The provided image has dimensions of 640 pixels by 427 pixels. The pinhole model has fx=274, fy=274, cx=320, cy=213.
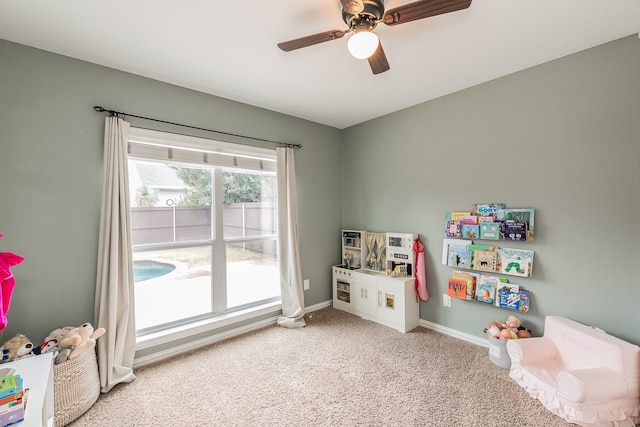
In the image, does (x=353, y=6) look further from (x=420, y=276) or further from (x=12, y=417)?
(x=420, y=276)

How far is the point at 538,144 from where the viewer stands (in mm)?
2311

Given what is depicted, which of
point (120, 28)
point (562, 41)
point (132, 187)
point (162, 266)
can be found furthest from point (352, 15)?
point (162, 266)

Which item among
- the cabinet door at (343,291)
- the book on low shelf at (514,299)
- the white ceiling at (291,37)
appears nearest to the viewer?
the white ceiling at (291,37)

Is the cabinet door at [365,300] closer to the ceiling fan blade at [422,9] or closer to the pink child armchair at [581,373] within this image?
the pink child armchair at [581,373]

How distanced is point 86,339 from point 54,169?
1.25 meters

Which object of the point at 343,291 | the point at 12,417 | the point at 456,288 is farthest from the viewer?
the point at 343,291

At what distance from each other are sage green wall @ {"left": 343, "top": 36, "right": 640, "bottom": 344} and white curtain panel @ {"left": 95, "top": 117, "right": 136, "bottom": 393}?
2.83m

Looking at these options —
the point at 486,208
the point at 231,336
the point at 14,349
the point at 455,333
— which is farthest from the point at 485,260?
the point at 14,349

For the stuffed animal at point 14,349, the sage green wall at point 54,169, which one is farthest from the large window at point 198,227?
the stuffed animal at point 14,349

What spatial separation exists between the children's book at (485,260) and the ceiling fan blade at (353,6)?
7.37 ft

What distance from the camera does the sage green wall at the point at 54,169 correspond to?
6.19 ft

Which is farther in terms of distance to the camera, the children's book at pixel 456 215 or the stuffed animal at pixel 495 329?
the children's book at pixel 456 215

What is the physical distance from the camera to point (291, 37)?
191 cm

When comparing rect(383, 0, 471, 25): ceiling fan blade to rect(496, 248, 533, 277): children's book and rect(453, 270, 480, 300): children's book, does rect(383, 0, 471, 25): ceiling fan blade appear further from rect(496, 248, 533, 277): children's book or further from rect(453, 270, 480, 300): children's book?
rect(453, 270, 480, 300): children's book
